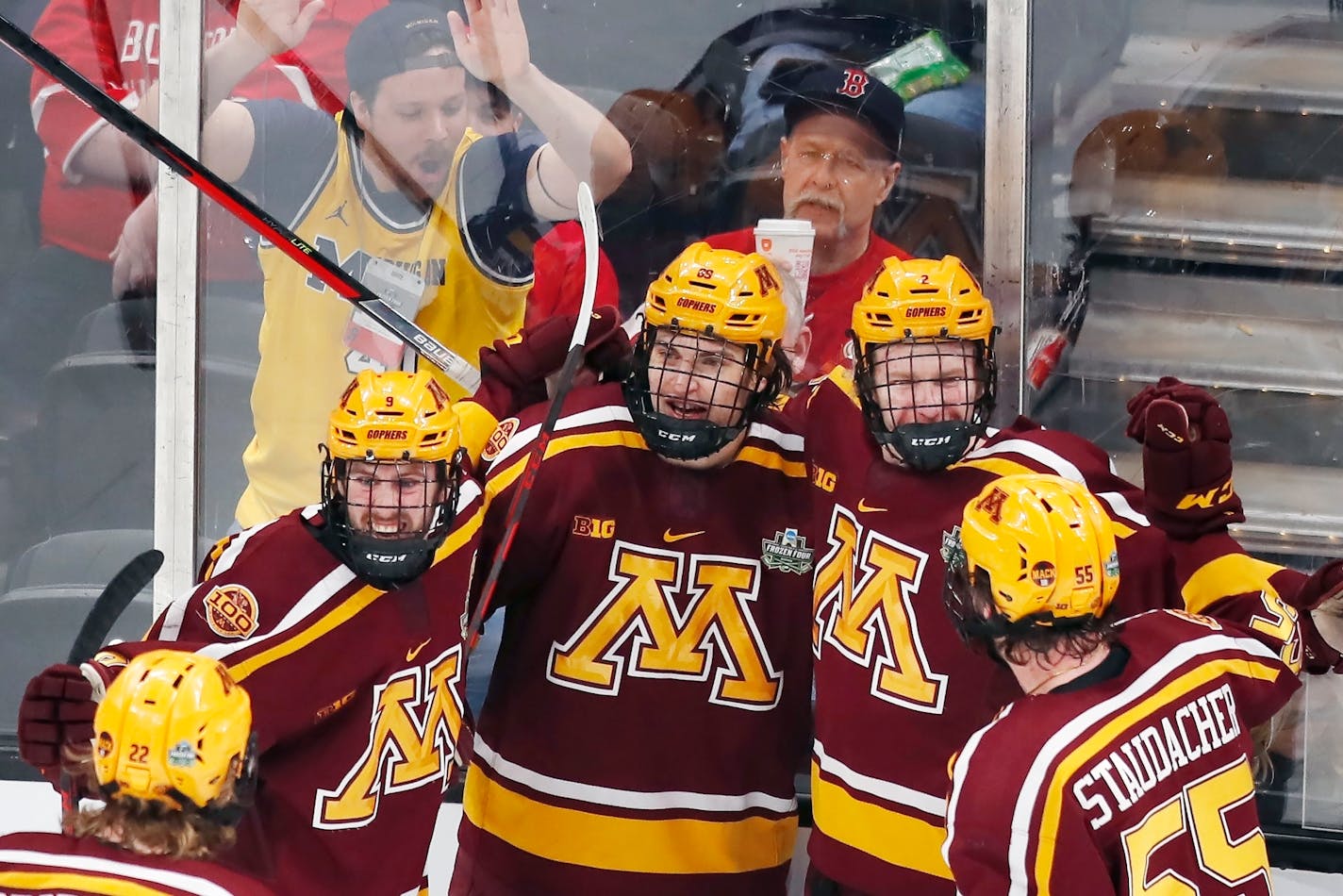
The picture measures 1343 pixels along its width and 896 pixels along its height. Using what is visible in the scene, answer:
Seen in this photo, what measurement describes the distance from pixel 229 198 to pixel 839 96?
3.90ft

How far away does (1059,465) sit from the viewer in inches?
91.3

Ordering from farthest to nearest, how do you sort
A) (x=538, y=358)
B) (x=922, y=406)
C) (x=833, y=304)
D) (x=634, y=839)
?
(x=833, y=304)
(x=538, y=358)
(x=634, y=839)
(x=922, y=406)

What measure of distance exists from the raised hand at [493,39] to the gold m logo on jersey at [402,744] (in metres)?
1.42

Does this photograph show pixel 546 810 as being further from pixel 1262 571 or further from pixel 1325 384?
pixel 1325 384

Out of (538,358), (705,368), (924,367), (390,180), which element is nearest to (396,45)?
(390,180)

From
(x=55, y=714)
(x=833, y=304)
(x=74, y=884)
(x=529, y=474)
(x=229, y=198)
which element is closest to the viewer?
(x=74, y=884)

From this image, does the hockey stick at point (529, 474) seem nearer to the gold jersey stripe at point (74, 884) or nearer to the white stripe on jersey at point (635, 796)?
the white stripe on jersey at point (635, 796)

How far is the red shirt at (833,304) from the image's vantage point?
10.3ft

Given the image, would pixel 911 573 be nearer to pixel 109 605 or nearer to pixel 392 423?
pixel 392 423

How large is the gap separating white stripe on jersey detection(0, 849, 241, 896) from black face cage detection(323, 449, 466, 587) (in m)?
0.54

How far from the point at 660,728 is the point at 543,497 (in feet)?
1.28

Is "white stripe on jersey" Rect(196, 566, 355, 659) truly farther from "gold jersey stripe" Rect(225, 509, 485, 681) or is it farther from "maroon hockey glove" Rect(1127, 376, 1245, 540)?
"maroon hockey glove" Rect(1127, 376, 1245, 540)

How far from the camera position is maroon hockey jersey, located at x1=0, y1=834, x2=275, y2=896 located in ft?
5.30

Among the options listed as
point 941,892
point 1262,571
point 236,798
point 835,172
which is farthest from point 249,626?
point 835,172
